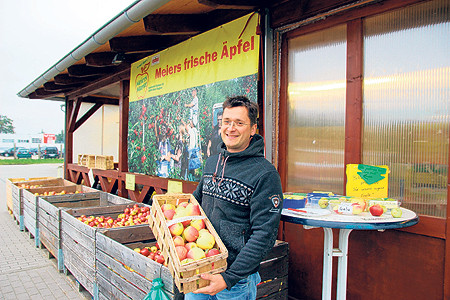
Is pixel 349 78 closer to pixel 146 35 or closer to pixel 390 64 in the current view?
pixel 390 64

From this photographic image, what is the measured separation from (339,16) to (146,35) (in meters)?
3.12

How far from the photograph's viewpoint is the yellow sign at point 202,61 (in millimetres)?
3496

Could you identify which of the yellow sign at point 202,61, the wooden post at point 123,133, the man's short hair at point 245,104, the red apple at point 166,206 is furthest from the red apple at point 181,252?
the wooden post at point 123,133

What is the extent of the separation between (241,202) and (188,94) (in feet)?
9.50

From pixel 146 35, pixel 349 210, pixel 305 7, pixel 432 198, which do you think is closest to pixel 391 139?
pixel 432 198

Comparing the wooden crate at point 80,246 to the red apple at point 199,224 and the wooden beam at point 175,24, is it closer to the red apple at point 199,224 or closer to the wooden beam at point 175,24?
the red apple at point 199,224

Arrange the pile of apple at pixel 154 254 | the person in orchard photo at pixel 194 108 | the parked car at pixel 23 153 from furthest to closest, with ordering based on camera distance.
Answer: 1. the parked car at pixel 23 153
2. the person in orchard photo at pixel 194 108
3. the pile of apple at pixel 154 254

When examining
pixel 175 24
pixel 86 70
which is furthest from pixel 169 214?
pixel 86 70

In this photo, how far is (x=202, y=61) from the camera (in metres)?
4.16

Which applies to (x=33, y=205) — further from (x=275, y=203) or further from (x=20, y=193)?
(x=275, y=203)

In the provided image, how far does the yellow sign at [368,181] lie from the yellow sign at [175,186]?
2626 millimetres

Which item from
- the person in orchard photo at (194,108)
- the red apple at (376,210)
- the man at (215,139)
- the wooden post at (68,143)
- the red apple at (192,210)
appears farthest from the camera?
the wooden post at (68,143)

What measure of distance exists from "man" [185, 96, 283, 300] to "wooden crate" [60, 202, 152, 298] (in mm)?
2004

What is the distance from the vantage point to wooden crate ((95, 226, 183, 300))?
2468mm
